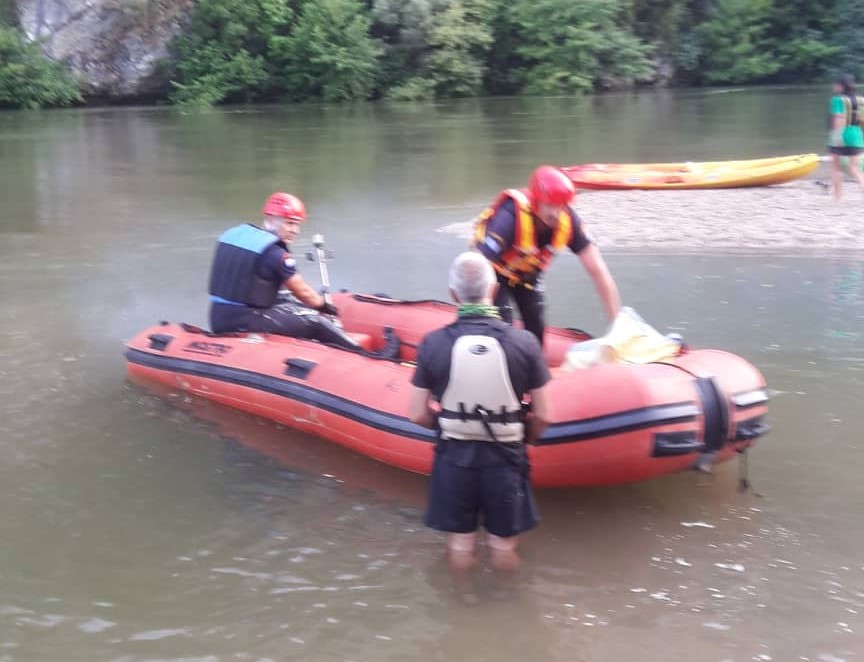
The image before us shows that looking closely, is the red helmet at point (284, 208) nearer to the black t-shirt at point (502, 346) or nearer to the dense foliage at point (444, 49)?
the black t-shirt at point (502, 346)

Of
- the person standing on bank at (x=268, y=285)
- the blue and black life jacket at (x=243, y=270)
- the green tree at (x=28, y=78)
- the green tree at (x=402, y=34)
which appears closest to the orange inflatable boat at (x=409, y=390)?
the person standing on bank at (x=268, y=285)

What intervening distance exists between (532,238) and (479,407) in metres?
1.51

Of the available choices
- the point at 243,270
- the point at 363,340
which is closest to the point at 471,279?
the point at 243,270

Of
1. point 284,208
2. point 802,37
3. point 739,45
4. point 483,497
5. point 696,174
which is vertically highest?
point 802,37

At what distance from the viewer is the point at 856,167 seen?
1145 centimetres

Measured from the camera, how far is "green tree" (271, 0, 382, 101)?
30625 mm

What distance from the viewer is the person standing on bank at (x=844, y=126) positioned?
11.1 meters

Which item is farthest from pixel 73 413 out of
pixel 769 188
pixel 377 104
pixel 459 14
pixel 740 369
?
pixel 459 14

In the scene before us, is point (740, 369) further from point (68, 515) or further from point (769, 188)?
point (769, 188)

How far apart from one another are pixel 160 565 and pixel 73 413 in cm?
203

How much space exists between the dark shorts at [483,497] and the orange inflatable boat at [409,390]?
0.62m

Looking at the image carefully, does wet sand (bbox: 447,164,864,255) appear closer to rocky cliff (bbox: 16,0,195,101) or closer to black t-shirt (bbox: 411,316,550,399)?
black t-shirt (bbox: 411,316,550,399)

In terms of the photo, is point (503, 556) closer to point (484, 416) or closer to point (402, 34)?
point (484, 416)

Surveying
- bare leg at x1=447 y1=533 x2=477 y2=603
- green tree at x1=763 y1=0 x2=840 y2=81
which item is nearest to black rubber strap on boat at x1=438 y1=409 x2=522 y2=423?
bare leg at x1=447 y1=533 x2=477 y2=603
